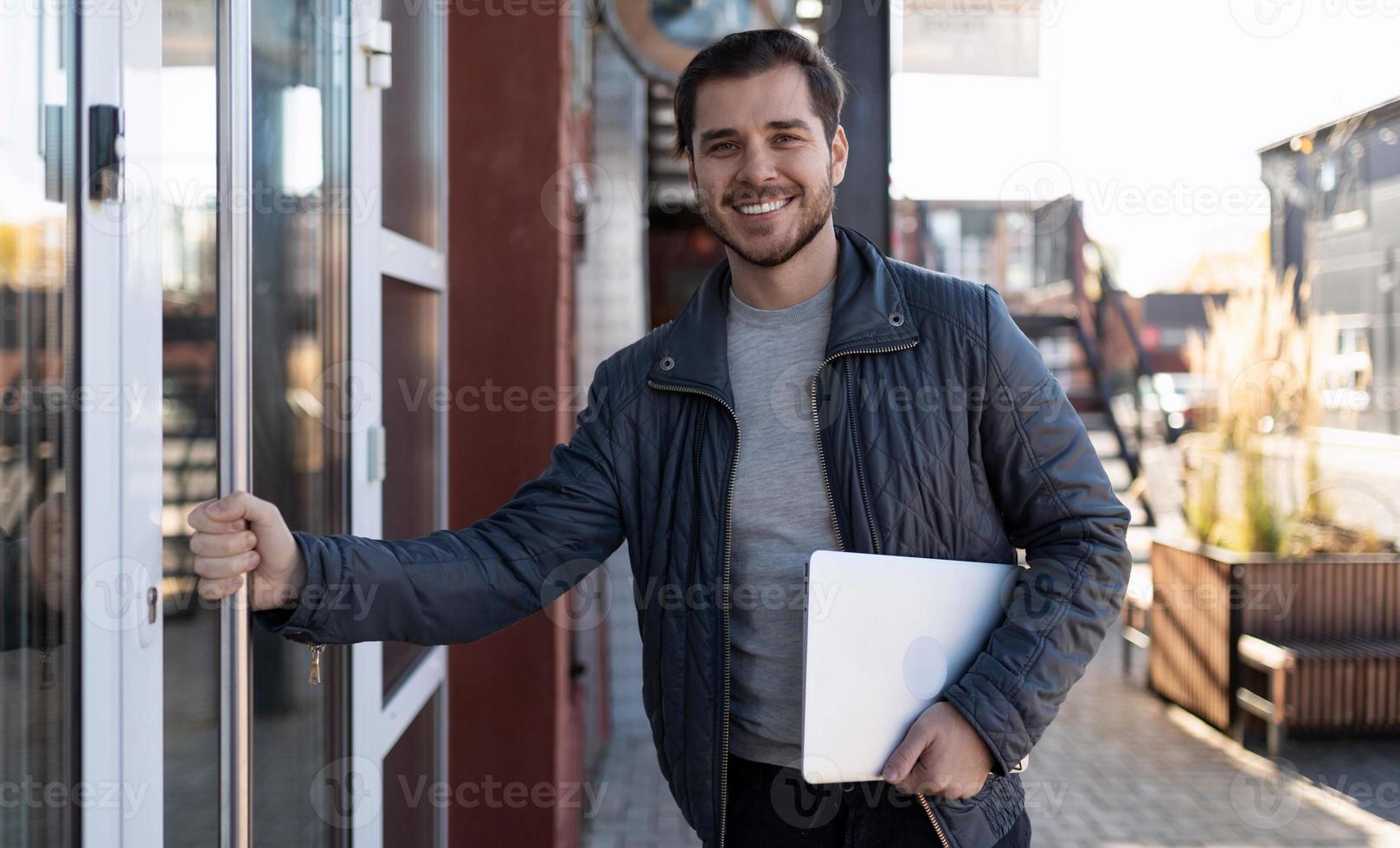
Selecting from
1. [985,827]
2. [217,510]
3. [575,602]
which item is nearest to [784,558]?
[985,827]

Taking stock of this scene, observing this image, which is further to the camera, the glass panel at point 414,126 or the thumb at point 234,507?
the glass panel at point 414,126

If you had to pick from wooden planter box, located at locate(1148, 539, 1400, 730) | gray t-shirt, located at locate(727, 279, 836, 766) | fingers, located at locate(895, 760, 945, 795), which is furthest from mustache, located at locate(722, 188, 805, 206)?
wooden planter box, located at locate(1148, 539, 1400, 730)

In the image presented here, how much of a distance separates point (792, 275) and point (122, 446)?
0.95 metres

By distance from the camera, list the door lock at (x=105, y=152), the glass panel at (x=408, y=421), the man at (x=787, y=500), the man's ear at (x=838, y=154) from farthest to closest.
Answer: the glass panel at (x=408, y=421), the man's ear at (x=838, y=154), the man at (x=787, y=500), the door lock at (x=105, y=152)

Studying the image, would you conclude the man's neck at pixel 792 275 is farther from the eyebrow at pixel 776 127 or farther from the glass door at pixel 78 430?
the glass door at pixel 78 430

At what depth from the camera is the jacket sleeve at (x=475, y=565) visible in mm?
1356

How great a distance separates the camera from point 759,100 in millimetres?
1651

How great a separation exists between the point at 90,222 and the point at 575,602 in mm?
2880

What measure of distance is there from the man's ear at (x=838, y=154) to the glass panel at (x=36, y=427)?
1.10 metres

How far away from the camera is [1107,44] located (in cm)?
614

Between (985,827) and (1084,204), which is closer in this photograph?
(985,827)

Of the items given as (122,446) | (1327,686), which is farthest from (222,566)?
(1327,686)

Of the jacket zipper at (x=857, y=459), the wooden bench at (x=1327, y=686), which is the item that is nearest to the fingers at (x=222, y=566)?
the jacket zipper at (x=857, y=459)

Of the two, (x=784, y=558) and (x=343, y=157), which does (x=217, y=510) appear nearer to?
(x=784, y=558)
